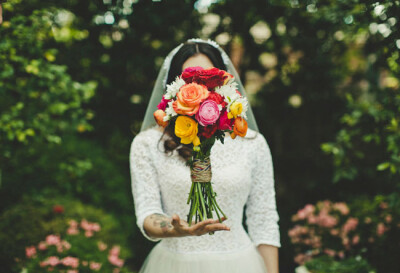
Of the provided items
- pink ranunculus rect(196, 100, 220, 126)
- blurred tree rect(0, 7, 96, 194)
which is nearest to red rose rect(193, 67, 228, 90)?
pink ranunculus rect(196, 100, 220, 126)

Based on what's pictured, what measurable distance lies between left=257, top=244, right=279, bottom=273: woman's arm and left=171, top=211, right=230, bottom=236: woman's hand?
2.02 ft

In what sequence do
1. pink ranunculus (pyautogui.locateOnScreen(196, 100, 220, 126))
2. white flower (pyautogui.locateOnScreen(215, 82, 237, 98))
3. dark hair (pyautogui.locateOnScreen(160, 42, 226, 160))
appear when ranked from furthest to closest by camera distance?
dark hair (pyautogui.locateOnScreen(160, 42, 226, 160)) → white flower (pyautogui.locateOnScreen(215, 82, 237, 98)) → pink ranunculus (pyautogui.locateOnScreen(196, 100, 220, 126))

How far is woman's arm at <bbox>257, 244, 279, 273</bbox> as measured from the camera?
6.56ft

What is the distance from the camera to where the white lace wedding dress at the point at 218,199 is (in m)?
1.88

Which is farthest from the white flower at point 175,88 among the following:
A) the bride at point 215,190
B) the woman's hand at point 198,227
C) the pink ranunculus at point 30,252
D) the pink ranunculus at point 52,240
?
the pink ranunculus at point 30,252

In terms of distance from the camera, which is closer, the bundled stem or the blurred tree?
the bundled stem

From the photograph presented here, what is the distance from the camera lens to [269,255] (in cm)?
200

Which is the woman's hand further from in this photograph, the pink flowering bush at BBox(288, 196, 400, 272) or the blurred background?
the pink flowering bush at BBox(288, 196, 400, 272)

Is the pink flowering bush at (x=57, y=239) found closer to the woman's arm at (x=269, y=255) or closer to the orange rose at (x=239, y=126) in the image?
the woman's arm at (x=269, y=255)

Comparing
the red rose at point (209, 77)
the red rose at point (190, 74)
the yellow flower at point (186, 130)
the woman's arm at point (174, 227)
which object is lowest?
the woman's arm at point (174, 227)

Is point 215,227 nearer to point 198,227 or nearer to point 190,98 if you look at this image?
point 198,227

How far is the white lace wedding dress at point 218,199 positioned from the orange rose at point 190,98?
0.51 metres

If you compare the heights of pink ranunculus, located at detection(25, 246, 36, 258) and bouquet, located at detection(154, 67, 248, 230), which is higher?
bouquet, located at detection(154, 67, 248, 230)

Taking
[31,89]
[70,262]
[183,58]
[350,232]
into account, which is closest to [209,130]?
[183,58]
